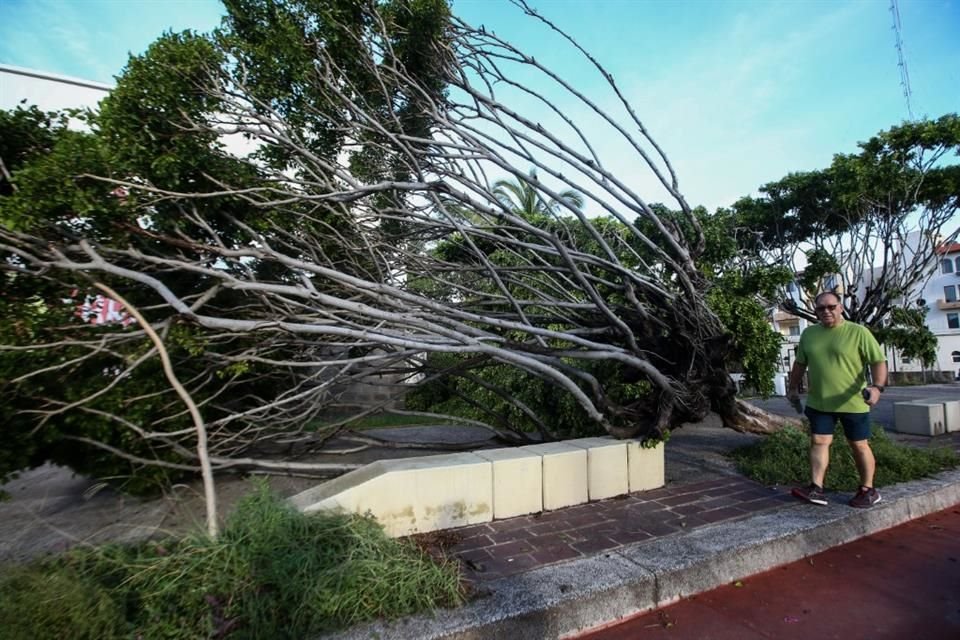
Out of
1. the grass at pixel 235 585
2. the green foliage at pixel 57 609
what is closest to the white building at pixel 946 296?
the grass at pixel 235 585

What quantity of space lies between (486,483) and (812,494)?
2743 mm

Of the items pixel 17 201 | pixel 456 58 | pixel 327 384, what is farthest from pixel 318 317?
pixel 456 58

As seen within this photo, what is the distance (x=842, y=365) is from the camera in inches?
156

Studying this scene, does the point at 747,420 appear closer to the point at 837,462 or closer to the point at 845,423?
the point at 837,462

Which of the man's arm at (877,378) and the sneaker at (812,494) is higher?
the man's arm at (877,378)

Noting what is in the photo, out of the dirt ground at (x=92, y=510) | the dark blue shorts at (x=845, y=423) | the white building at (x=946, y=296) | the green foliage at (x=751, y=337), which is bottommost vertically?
the dirt ground at (x=92, y=510)

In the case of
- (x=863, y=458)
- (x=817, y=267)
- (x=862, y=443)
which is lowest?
(x=863, y=458)

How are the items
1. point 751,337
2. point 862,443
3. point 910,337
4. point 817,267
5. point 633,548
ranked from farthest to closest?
point 817,267
point 910,337
point 751,337
point 862,443
point 633,548

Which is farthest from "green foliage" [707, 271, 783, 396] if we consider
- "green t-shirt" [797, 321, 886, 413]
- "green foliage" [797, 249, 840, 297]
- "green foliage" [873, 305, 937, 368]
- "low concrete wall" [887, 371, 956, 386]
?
"low concrete wall" [887, 371, 956, 386]

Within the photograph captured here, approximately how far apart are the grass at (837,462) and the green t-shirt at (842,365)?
961 millimetres

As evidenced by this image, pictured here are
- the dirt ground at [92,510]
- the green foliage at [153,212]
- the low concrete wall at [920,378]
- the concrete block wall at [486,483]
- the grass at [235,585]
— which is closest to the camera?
the grass at [235,585]

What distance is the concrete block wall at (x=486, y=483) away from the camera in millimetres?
3578

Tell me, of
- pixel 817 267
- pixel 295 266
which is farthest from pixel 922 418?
pixel 295 266

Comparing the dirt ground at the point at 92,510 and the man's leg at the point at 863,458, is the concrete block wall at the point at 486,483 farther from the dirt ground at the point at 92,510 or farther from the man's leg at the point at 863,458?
the man's leg at the point at 863,458
